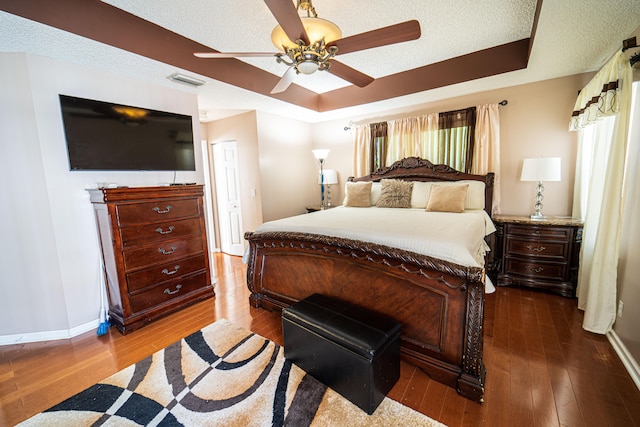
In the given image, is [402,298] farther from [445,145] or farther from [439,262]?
[445,145]

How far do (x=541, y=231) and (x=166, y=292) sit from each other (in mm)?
4101

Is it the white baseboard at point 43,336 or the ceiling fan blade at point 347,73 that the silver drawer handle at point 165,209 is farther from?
the ceiling fan blade at point 347,73

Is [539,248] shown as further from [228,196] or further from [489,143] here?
[228,196]

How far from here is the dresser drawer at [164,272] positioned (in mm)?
2412

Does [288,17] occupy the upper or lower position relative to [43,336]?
upper

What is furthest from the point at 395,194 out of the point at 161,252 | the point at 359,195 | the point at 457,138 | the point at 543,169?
the point at 161,252

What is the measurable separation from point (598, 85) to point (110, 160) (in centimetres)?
450

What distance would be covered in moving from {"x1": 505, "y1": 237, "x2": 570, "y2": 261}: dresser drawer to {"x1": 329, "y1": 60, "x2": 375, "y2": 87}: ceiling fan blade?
2.47 metres

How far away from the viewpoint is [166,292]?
8.66ft

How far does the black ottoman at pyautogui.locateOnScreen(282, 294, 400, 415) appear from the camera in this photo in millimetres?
1433

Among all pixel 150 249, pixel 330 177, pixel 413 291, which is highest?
pixel 330 177

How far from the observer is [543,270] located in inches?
112

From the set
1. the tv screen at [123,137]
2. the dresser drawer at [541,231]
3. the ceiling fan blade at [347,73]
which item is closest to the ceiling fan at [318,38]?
the ceiling fan blade at [347,73]

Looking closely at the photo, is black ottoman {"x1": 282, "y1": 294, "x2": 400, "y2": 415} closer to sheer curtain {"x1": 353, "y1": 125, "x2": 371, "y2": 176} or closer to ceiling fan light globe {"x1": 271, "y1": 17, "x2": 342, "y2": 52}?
ceiling fan light globe {"x1": 271, "y1": 17, "x2": 342, "y2": 52}
